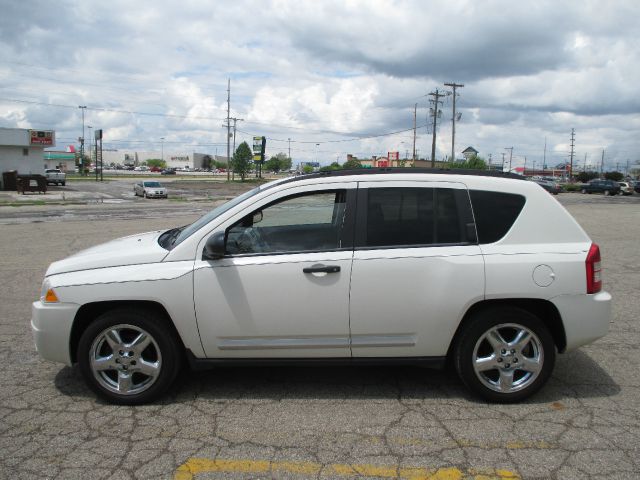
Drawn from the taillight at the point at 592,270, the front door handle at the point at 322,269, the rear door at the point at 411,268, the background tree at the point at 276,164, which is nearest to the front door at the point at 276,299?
the front door handle at the point at 322,269

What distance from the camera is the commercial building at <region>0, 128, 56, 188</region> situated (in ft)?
140

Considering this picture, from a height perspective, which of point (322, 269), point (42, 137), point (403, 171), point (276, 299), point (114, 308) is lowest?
point (114, 308)

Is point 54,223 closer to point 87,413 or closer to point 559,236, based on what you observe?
point 87,413

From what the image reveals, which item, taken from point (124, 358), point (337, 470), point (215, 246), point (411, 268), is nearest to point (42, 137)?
point (124, 358)

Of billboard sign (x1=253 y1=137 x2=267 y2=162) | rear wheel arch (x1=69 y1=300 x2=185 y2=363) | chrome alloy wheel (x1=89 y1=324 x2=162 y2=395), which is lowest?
chrome alloy wheel (x1=89 y1=324 x2=162 y2=395)

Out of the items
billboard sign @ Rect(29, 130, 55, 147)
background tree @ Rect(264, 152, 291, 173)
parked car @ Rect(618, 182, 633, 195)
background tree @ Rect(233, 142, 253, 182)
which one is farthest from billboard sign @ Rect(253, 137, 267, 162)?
background tree @ Rect(264, 152, 291, 173)

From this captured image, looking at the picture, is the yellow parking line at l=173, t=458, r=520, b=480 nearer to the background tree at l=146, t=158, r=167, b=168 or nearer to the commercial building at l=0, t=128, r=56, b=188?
the commercial building at l=0, t=128, r=56, b=188

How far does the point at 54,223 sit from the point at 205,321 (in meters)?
16.8

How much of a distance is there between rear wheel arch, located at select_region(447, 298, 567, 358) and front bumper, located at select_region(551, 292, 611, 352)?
46 millimetres

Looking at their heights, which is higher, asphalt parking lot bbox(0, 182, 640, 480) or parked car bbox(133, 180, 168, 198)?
parked car bbox(133, 180, 168, 198)

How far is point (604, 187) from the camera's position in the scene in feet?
185

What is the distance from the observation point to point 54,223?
18.3 meters

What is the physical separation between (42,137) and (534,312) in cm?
4786

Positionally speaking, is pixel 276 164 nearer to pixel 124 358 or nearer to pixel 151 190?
pixel 151 190
